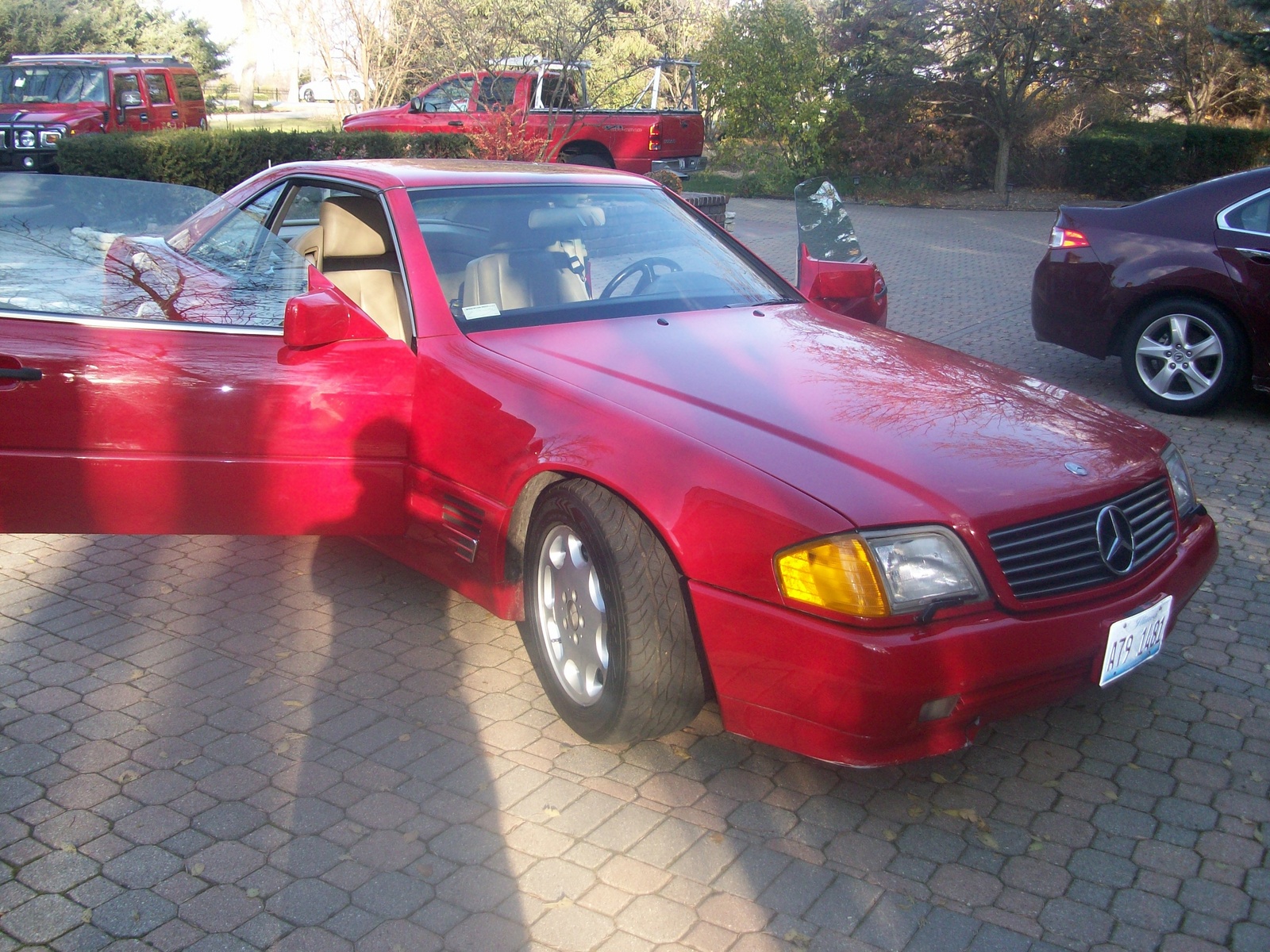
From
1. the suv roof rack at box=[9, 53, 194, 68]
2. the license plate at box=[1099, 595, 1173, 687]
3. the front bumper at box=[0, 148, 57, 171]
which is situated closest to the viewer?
the license plate at box=[1099, 595, 1173, 687]

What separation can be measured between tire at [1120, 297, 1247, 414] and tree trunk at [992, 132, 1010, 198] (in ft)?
50.6

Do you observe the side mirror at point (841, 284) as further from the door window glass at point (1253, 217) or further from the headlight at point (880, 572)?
the door window glass at point (1253, 217)

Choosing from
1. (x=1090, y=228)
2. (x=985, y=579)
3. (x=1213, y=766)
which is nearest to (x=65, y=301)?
(x=985, y=579)

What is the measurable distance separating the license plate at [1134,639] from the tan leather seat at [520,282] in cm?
212

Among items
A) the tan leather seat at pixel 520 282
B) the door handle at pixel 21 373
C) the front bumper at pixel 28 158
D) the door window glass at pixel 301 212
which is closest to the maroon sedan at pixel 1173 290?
the tan leather seat at pixel 520 282

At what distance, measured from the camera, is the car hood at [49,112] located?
17141mm

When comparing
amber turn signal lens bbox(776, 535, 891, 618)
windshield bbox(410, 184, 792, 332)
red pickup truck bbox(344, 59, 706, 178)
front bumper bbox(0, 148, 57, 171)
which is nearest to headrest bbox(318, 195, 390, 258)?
windshield bbox(410, 184, 792, 332)

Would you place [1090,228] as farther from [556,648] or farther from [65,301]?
[65,301]

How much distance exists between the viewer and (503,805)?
3.05 m

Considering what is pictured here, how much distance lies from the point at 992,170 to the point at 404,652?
70.8 feet

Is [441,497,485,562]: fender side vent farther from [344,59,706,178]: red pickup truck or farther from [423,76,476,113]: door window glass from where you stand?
[423,76,476,113]: door window glass

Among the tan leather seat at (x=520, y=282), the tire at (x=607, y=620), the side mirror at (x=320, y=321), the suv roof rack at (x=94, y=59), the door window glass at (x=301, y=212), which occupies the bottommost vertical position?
the tire at (x=607, y=620)

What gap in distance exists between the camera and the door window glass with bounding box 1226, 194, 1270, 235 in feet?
→ 21.0

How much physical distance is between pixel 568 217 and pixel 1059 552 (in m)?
2.28
